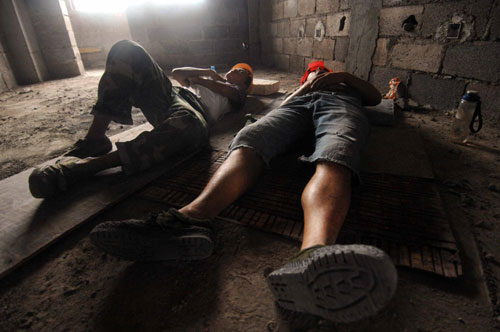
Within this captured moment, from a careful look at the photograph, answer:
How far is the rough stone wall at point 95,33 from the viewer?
32.1 feet

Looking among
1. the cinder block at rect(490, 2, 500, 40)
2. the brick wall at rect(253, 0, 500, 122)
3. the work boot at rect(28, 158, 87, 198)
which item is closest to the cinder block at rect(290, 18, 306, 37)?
the brick wall at rect(253, 0, 500, 122)

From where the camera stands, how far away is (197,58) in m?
7.40

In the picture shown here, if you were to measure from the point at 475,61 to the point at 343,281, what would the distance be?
9.59ft

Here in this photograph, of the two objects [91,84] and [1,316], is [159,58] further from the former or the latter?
[1,316]

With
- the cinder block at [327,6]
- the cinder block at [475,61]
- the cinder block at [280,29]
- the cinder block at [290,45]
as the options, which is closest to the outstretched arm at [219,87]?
the cinder block at [475,61]

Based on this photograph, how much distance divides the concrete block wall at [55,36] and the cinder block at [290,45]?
17.2ft

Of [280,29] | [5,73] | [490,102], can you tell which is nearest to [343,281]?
[490,102]

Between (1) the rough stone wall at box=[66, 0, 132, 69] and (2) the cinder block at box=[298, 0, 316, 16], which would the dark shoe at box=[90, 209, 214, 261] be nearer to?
(2) the cinder block at box=[298, 0, 316, 16]

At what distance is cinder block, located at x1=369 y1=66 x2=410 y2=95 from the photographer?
128 inches

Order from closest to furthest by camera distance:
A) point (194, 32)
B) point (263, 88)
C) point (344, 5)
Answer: point (263, 88) < point (344, 5) < point (194, 32)

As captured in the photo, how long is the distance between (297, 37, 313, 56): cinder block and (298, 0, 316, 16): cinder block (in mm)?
468

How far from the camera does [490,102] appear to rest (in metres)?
2.42

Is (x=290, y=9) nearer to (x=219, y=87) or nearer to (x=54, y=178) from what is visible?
(x=219, y=87)

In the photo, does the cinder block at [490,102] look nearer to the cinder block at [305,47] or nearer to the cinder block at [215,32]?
the cinder block at [305,47]
